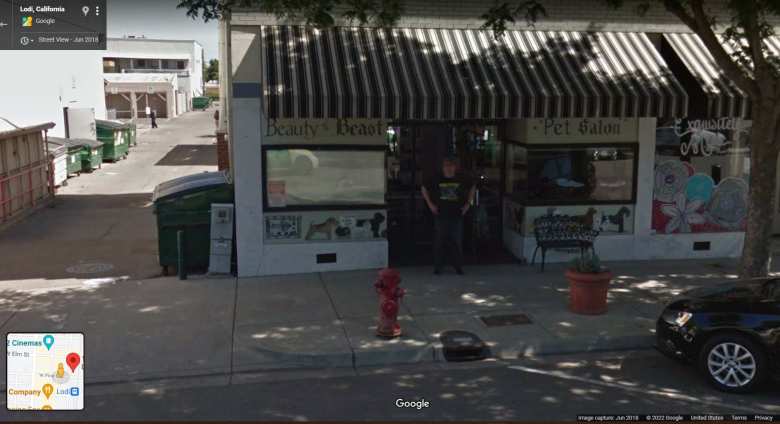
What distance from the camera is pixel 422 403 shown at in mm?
6672

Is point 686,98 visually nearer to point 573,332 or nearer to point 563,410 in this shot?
point 573,332

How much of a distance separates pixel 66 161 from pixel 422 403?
1991 cm

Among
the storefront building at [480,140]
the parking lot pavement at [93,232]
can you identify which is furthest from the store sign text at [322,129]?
the parking lot pavement at [93,232]

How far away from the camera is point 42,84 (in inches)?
1262

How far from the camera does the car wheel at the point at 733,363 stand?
261 inches

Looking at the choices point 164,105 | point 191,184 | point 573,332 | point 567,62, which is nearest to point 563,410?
point 573,332

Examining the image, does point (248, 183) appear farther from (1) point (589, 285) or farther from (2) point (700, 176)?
(2) point (700, 176)

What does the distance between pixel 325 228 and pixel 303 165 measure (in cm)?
103

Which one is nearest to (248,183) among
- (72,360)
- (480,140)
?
(480,140)

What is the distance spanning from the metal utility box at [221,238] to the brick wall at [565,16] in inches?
131

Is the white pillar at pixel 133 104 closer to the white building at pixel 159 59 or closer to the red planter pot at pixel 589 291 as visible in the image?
the white building at pixel 159 59

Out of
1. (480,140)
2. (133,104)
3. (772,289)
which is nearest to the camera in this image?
(772,289)

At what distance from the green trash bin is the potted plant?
2081 centimetres
